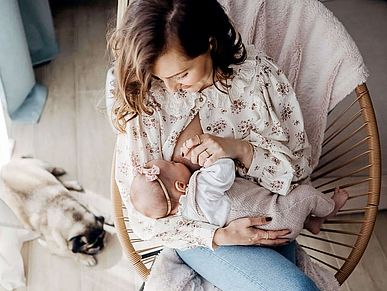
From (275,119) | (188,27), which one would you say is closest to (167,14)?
(188,27)

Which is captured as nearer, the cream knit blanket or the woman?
the woman

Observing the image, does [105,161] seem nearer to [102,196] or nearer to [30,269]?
[102,196]

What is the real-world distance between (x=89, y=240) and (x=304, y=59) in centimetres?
90

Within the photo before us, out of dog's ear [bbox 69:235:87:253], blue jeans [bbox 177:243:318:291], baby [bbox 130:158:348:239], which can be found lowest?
dog's ear [bbox 69:235:87:253]

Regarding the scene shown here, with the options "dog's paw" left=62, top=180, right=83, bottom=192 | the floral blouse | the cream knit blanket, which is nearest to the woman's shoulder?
the floral blouse

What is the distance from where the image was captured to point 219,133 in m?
1.43

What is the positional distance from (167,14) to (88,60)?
1500 mm

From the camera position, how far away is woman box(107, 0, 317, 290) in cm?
129

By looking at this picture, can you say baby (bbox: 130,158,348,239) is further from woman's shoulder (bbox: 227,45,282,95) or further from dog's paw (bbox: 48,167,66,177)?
dog's paw (bbox: 48,167,66,177)

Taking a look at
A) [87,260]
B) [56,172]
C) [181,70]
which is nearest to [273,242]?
[181,70]

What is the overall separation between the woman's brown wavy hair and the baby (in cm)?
14

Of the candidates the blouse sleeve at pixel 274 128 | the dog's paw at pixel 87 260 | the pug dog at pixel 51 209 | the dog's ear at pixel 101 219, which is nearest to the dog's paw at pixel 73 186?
the pug dog at pixel 51 209

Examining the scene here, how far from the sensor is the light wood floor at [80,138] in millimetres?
1916

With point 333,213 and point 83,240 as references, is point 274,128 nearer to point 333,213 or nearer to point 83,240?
point 333,213
